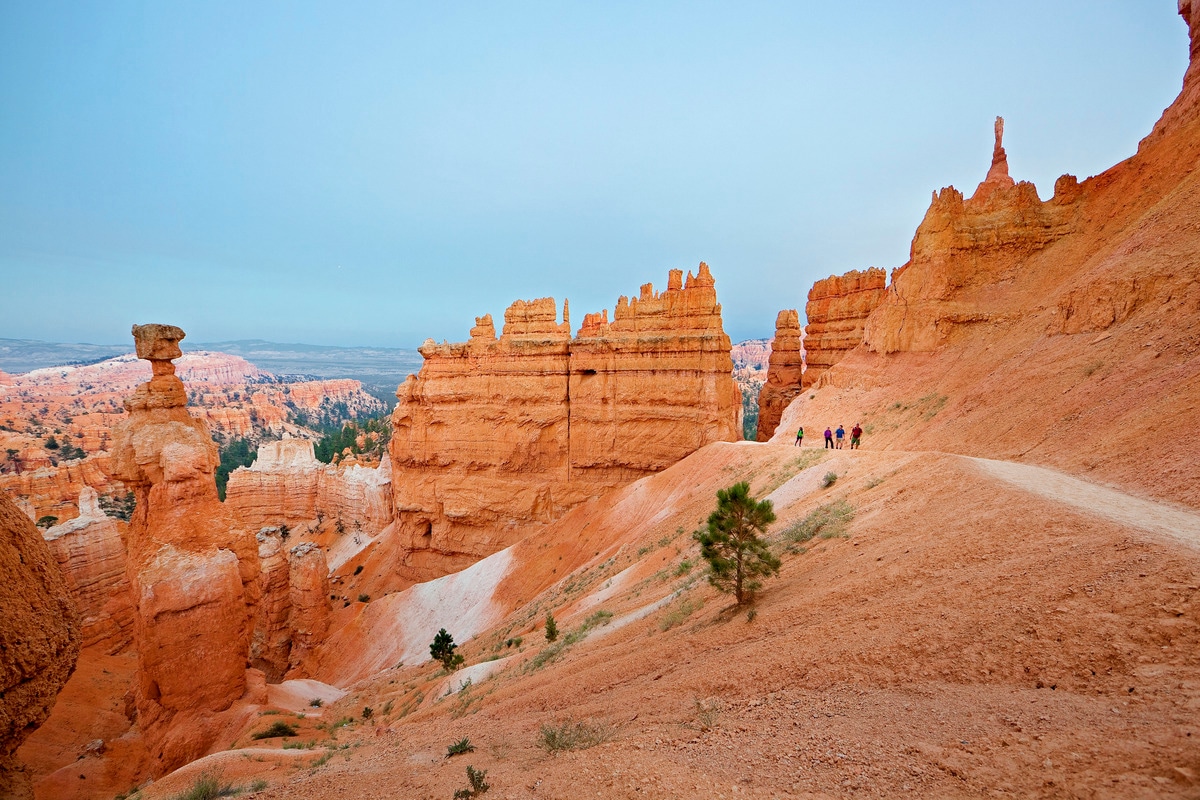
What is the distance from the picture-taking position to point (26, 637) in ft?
17.6

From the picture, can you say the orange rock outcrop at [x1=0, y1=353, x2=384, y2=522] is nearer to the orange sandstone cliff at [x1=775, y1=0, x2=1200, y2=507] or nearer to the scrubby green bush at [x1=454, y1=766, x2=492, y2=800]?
the scrubby green bush at [x1=454, y1=766, x2=492, y2=800]

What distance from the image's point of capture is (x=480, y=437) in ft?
101

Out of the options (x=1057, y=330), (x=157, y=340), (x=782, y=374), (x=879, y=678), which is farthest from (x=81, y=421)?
(x=1057, y=330)

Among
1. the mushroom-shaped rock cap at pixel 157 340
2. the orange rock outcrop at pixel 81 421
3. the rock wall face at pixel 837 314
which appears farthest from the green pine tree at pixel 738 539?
the rock wall face at pixel 837 314

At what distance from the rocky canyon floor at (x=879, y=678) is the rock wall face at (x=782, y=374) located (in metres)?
28.6

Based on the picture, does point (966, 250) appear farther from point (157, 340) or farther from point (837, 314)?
point (157, 340)

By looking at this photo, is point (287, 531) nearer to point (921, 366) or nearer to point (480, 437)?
point (480, 437)

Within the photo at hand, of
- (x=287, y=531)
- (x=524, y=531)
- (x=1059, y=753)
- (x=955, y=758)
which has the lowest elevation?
(x=287, y=531)

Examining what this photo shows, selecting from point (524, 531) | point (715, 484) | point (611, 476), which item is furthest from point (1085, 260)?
point (524, 531)

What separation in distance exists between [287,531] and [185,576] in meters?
30.6

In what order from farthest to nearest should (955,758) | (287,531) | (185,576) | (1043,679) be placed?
(287,531) < (185,576) < (1043,679) < (955,758)

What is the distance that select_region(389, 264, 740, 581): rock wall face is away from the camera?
27.8 meters

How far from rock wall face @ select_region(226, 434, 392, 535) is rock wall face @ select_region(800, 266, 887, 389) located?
3495 centimetres

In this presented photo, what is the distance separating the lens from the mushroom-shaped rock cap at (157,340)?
54.7 ft
